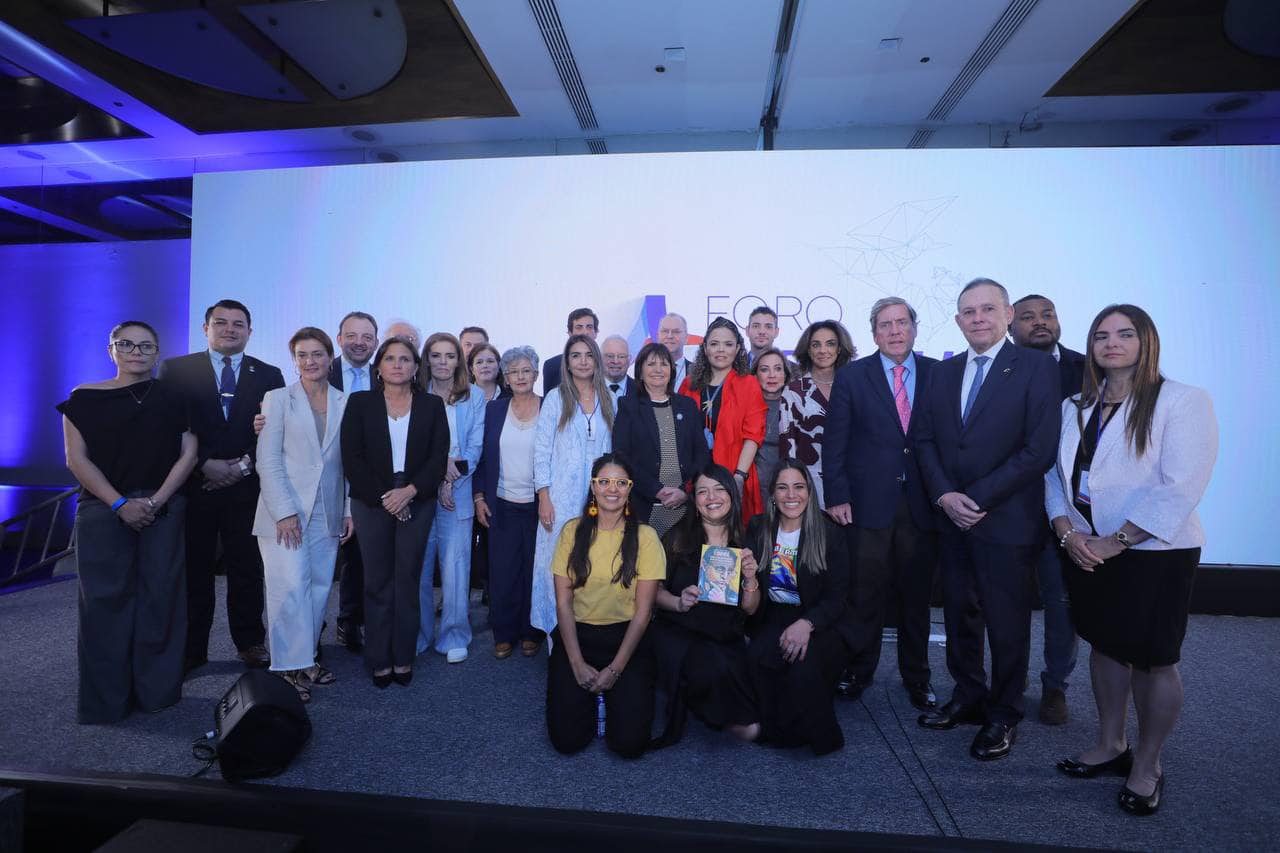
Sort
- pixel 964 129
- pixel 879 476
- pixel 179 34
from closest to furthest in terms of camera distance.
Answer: pixel 879 476 < pixel 179 34 < pixel 964 129

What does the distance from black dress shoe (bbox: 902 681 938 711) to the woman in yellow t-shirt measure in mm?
1210

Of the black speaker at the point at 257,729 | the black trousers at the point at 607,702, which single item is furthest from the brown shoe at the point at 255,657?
the black trousers at the point at 607,702

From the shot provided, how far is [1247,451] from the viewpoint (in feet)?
13.1

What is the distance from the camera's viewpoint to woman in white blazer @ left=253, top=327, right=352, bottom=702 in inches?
98.7

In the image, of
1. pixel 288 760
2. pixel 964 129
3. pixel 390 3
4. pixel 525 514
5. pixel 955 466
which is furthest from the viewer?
pixel 964 129

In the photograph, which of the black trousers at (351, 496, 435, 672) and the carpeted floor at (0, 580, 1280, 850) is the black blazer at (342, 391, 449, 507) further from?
the carpeted floor at (0, 580, 1280, 850)

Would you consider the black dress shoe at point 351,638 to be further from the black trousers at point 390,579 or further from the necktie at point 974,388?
the necktie at point 974,388

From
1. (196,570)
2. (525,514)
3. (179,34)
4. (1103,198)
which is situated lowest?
(196,570)

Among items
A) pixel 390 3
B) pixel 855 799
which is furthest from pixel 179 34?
pixel 855 799

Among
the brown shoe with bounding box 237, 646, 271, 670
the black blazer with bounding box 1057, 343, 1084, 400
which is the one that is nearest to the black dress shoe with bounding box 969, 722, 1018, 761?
the black blazer with bounding box 1057, 343, 1084, 400

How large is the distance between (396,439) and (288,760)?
4.30 feet

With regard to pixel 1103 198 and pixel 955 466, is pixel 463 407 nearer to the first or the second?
pixel 955 466

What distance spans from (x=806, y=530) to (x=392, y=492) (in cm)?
185

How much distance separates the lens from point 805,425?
2.84m
